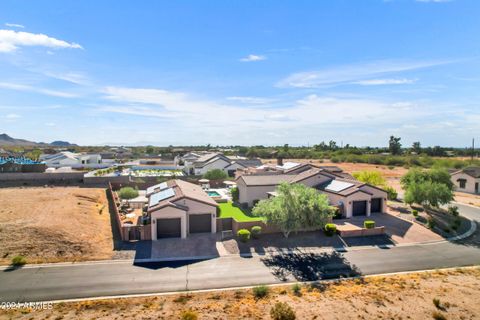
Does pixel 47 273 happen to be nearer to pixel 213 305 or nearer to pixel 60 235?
pixel 60 235

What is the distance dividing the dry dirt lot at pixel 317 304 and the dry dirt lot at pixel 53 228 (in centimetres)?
909

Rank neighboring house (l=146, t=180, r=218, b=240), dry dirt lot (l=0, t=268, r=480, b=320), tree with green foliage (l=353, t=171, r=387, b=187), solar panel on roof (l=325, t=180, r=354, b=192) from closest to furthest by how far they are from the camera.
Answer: dry dirt lot (l=0, t=268, r=480, b=320) < neighboring house (l=146, t=180, r=218, b=240) < solar panel on roof (l=325, t=180, r=354, b=192) < tree with green foliage (l=353, t=171, r=387, b=187)

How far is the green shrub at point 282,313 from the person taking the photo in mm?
18562

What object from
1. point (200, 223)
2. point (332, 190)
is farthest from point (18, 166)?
point (332, 190)

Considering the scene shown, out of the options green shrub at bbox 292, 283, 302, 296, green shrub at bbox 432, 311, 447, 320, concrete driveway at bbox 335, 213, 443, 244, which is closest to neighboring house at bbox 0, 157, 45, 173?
concrete driveway at bbox 335, 213, 443, 244

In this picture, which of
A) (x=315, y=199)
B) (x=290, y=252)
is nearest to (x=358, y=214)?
(x=315, y=199)

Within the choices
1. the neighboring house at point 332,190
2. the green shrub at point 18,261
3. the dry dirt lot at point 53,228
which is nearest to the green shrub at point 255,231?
the neighboring house at point 332,190

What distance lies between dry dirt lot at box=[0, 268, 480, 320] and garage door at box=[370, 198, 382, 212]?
19257 mm

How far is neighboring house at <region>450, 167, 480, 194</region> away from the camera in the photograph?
62.9m

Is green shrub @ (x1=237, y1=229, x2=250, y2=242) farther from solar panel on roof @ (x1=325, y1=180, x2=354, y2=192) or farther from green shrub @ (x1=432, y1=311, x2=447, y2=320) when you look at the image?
solar panel on roof @ (x1=325, y1=180, x2=354, y2=192)

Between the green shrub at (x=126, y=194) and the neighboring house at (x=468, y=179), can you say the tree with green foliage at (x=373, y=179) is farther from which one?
the green shrub at (x=126, y=194)

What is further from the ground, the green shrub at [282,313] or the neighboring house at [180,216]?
the neighboring house at [180,216]

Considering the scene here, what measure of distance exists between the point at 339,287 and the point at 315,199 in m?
10.2

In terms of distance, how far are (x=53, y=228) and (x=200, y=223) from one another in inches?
592
